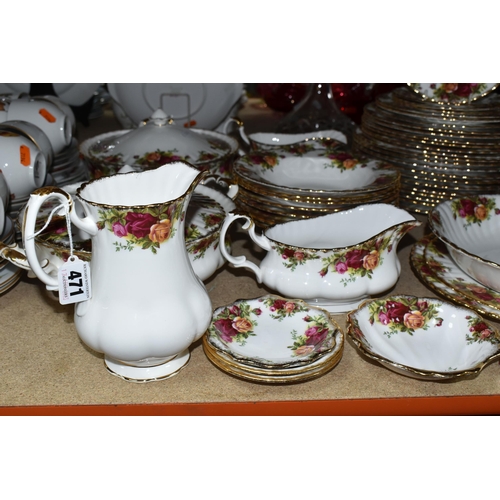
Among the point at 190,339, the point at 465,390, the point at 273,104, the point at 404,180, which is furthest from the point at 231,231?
the point at 273,104

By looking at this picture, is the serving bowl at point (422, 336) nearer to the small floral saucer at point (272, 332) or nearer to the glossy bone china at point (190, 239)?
the small floral saucer at point (272, 332)

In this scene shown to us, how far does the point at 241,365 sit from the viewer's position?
0.98m

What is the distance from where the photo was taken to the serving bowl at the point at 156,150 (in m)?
1.41

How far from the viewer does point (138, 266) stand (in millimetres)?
922

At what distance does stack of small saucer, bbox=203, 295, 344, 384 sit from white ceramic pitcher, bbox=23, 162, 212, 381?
3.2 inches

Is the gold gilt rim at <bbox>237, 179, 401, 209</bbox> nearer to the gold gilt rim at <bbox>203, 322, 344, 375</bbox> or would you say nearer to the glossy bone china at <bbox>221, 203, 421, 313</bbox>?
the glossy bone china at <bbox>221, 203, 421, 313</bbox>

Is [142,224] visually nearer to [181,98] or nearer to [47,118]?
[47,118]

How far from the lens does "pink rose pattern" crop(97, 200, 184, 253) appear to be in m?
0.89

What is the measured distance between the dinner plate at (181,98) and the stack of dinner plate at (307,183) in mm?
422

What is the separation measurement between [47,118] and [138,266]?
0.82 meters

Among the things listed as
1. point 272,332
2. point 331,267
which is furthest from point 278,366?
point 331,267

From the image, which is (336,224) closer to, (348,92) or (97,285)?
(97,285)

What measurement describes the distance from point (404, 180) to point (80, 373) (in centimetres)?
89

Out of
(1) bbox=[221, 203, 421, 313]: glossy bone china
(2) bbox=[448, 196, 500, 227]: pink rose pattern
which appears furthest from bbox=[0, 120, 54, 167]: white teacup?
(2) bbox=[448, 196, 500, 227]: pink rose pattern
